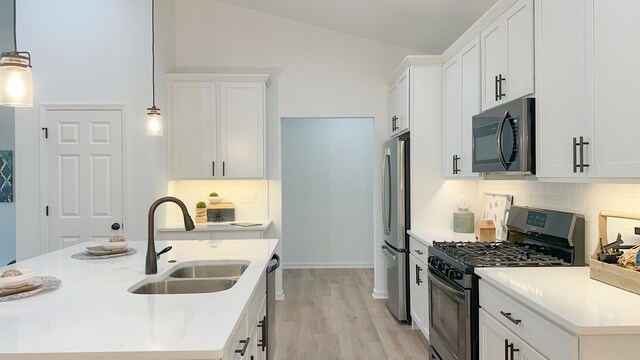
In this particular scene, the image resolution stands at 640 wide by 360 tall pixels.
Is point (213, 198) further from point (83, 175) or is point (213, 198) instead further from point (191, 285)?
point (191, 285)

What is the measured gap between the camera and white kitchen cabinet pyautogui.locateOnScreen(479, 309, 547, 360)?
1810 mm

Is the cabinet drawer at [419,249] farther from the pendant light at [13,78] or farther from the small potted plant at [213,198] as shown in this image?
the pendant light at [13,78]

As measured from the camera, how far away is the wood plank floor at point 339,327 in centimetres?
349

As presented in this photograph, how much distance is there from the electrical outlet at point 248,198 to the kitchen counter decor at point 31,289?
303 centimetres

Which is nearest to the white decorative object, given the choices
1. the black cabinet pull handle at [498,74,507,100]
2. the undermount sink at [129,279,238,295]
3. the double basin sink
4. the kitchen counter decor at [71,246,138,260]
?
the black cabinet pull handle at [498,74,507,100]

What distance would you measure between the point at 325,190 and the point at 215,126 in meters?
2.51

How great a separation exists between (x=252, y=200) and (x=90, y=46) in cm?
225

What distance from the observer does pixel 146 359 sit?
116 centimetres

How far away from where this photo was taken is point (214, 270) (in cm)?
239

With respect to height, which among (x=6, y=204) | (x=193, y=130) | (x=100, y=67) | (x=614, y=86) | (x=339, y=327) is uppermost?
(x=100, y=67)

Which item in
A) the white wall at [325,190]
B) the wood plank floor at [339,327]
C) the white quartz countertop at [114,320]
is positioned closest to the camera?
the white quartz countertop at [114,320]

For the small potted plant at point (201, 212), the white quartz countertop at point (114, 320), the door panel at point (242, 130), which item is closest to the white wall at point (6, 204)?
the small potted plant at point (201, 212)

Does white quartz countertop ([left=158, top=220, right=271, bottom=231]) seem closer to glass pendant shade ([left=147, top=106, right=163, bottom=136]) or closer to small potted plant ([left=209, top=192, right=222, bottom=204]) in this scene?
small potted plant ([left=209, top=192, right=222, bottom=204])

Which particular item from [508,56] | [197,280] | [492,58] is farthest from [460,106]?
[197,280]
